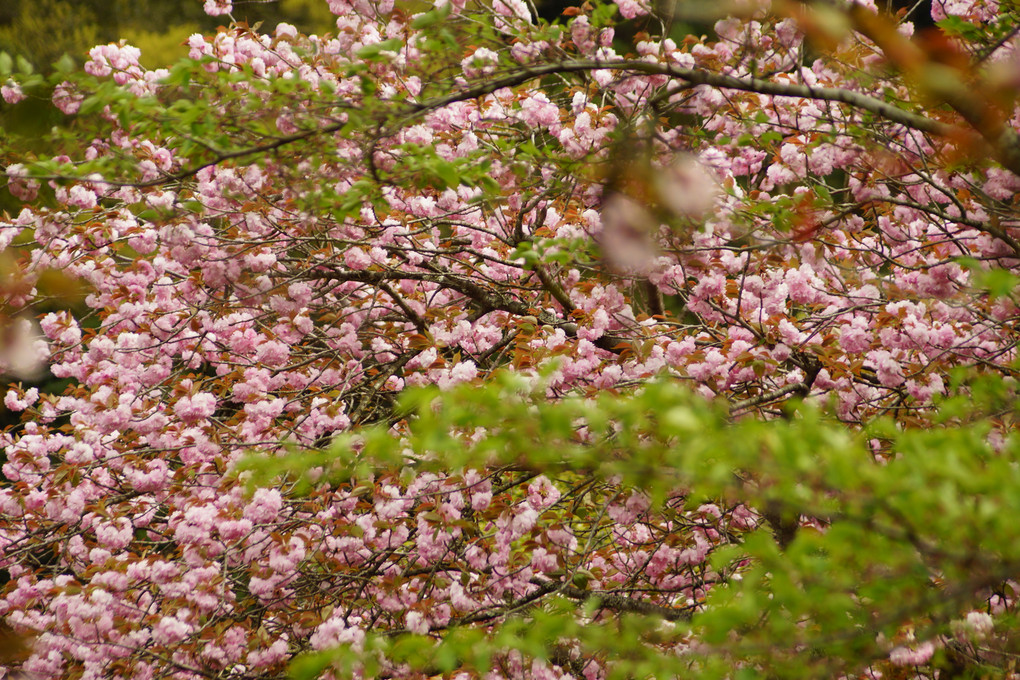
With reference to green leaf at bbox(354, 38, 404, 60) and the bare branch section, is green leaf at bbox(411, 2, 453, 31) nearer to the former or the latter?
green leaf at bbox(354, 38, 404, 60)

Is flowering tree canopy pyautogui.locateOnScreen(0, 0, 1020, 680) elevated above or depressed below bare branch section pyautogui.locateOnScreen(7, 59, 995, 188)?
below

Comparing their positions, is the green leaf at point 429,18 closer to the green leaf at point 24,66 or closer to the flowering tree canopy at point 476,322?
the flowering tree canopy at point 476,322

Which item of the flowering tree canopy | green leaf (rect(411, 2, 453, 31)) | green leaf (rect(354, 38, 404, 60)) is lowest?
the flowering tree canopy

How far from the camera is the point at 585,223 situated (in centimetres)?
372

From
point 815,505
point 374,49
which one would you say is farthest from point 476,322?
point 815,505

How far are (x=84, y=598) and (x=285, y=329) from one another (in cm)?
145

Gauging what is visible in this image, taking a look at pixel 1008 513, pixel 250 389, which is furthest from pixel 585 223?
pixel 1008 513

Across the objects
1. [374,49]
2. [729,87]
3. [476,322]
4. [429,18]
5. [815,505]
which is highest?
[729,87]

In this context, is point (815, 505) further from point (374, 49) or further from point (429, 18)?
point (429, 18)

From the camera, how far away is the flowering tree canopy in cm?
253

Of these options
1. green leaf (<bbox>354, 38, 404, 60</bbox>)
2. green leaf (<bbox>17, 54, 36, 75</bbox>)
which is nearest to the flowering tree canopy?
green leaf (<bbox>17, 54, 36, 75</bbox>)

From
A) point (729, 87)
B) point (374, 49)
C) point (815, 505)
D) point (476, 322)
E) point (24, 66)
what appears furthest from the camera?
point (476, 322)

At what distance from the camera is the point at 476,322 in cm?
445

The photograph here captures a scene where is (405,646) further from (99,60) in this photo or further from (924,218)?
(99,60)
